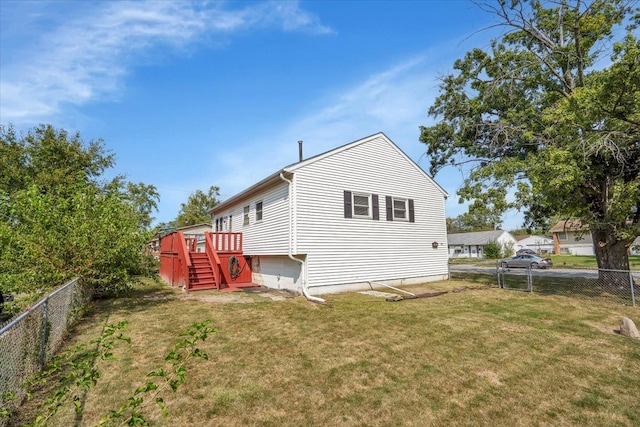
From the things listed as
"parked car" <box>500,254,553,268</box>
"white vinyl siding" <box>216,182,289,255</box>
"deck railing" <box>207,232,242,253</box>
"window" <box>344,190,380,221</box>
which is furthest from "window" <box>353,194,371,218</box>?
"parked car" <box>500,254,553,268</box>

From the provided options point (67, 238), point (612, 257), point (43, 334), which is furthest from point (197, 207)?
point (612, 257)

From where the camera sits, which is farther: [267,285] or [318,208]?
[267,285]

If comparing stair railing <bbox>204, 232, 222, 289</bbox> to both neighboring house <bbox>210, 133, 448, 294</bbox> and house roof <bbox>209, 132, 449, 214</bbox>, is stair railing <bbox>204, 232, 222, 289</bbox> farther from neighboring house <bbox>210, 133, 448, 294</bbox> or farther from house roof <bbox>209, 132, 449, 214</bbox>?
house roof <bbox>209, 132, 449, 214</bbox>

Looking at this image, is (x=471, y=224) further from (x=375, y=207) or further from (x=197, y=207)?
(x=375, y=207)

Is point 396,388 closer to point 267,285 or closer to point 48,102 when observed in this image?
point 267,285

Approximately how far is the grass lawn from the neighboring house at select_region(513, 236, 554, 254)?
52450mm

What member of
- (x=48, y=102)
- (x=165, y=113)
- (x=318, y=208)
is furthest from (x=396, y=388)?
(x=165, y=113)

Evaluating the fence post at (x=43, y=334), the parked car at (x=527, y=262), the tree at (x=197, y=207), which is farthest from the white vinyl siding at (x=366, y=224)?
the tree at (x=197, y=207)

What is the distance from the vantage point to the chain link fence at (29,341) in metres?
3.13

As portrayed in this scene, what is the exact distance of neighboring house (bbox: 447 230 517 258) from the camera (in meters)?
47.9

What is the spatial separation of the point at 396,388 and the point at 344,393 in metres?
0.69

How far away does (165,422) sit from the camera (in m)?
3.14

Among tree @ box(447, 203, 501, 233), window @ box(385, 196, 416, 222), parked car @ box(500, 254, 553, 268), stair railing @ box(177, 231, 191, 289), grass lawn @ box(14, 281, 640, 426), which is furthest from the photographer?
tree @ box(447, 203, 501, 233)

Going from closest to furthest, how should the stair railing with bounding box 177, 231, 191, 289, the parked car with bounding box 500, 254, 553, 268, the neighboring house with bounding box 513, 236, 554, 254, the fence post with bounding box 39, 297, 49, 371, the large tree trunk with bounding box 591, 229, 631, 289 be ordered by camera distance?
1. the fence post with bounding box 39, 297, 49, 371
2. the large tree trunk with bounding box 591, 229, 631, 289
3. the stair railing with bounding box 177, 231, 191, 289
4. the parked car with bounding box 500, 254, 553, 268
5. the neighboring house with bounding box 513, 236, 554, 254
